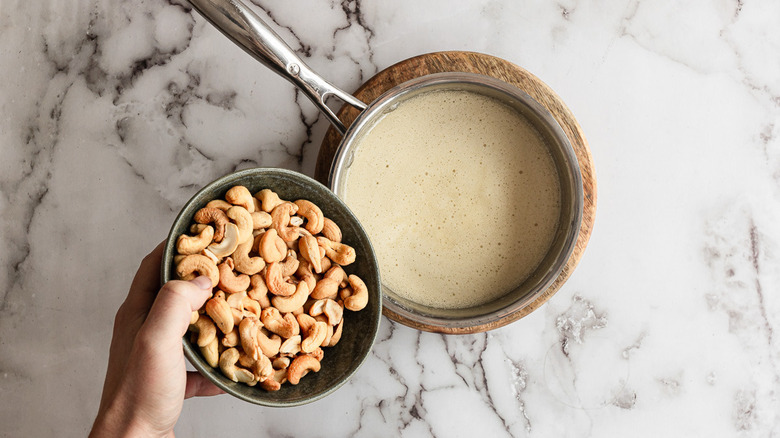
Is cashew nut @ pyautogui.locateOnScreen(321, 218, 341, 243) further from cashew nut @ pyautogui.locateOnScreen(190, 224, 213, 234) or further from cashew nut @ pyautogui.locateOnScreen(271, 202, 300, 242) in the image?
cashew nut @ pyautogui.locateOnScreen(190, 224, 213, 234)

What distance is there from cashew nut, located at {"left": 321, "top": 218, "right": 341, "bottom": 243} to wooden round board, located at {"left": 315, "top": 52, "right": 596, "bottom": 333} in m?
0.15

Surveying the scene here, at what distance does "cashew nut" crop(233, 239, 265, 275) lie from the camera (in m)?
0.66

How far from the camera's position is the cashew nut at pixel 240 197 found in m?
0.66

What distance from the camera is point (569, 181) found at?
0.79 meters

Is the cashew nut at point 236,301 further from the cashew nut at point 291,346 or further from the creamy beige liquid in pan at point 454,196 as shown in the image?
the creamy beige liquid in pan at point 454,196


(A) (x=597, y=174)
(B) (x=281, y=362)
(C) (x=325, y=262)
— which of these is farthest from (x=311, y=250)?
(A) (x=597, y=174)

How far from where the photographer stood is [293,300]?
67 centimetres

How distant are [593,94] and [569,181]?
211mm

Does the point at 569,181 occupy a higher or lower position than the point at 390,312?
higher

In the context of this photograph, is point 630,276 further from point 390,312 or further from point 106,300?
point 106,300

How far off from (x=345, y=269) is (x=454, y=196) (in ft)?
0.58

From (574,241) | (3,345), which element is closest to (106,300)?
(3,345)

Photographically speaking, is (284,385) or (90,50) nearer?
(284,385)

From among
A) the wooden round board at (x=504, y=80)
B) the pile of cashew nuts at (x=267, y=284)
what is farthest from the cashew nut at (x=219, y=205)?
the wooden round board at (x=504, y=80)
